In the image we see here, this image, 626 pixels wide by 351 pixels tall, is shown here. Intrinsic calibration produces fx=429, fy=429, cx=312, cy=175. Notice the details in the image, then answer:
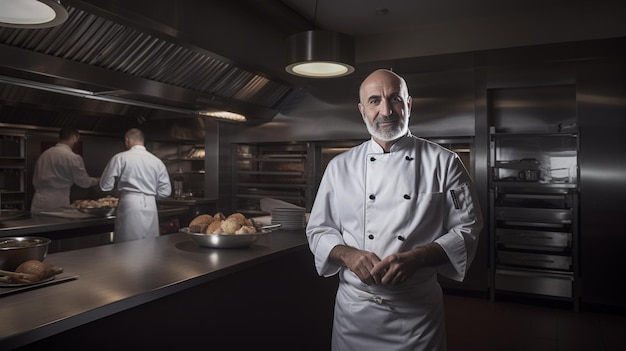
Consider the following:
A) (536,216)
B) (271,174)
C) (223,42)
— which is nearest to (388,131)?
(223,42)

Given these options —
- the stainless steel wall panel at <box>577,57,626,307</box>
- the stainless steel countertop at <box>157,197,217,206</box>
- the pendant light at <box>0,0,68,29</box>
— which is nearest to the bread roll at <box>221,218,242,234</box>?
the pendant light at <box>0,0,68,29</box>

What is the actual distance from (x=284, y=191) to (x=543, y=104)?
3361mm

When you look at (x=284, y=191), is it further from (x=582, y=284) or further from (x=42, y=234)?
(x=582, y=284)

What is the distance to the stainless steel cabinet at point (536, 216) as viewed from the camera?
172 inches

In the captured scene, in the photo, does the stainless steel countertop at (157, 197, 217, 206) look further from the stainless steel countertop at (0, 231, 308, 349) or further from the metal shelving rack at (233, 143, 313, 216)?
the stainless steel countertop at (0, 231, 308, 349)

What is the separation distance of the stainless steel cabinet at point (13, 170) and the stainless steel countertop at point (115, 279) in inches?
159

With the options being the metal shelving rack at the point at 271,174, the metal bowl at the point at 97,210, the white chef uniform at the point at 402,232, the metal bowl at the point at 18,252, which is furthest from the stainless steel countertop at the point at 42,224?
the white chef uniform at the point at 402,232

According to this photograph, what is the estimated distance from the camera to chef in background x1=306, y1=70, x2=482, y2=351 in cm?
170

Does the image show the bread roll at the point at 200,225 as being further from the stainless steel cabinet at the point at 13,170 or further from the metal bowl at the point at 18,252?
the stainless steel cabinet at the point at 13,170

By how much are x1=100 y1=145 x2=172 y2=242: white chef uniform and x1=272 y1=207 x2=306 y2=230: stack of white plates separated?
1822mm

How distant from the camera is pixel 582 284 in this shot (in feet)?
14.3

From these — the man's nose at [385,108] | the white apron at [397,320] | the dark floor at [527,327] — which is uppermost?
the man's nose at [385,108]

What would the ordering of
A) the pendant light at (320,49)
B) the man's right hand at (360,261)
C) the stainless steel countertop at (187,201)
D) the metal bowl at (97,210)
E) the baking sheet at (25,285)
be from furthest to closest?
1. the stainless steel countertop at (187,201)
2. the metal bowl at (97,210)
3. the pendant light at (320,49)
4. the man's right hand at (360,261)
5. the baking sheet at (25,285)

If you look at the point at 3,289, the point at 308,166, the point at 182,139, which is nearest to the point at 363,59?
the point at 308,166
